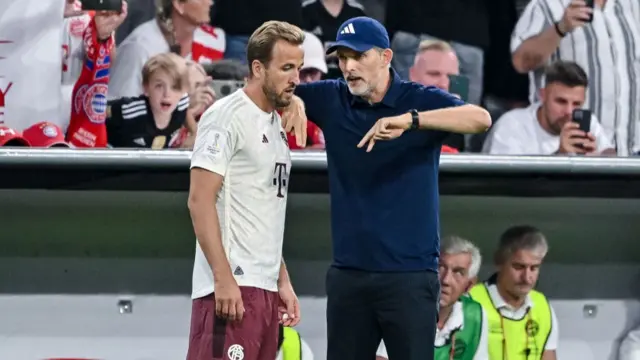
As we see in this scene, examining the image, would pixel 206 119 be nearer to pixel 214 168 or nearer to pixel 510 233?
pixel 214 168

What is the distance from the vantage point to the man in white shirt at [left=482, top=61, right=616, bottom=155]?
569 centimetres

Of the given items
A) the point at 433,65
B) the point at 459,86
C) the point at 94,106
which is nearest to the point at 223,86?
the point at 94,106

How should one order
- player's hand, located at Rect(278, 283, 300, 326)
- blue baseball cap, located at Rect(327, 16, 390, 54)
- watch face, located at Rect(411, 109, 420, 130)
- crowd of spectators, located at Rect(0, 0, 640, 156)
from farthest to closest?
1. crowd of spectators, located at Rect(0, 0, 640, 156)
2. player's hand, located at Rect(278, 283, 300, 326)
3. blue baseball cap, located at Rect(327, 16, 390, 54)
4. watch face, located at Rect(411, 109, 420, 130)

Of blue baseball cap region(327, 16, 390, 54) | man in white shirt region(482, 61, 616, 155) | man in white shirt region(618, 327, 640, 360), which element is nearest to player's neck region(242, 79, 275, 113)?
blue baseball cap region(327, 16, 390, 54)

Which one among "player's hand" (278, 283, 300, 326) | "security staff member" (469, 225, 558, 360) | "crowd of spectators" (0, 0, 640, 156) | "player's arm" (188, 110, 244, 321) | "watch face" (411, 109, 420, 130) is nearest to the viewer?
"player's arm" (188, 110, 244, 321)

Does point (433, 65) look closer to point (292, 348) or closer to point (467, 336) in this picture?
point (467, 336)

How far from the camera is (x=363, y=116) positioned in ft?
13.9

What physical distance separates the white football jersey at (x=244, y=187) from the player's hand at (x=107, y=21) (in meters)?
1.56

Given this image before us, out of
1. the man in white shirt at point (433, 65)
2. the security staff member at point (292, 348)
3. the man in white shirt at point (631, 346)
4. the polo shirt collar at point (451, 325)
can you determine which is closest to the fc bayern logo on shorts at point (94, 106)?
the security staff member at point (292, 348)

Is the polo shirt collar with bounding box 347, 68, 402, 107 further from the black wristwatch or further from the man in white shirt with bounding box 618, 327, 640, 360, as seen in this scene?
the man in white shirt with bounding box 618, 327, 640, 360

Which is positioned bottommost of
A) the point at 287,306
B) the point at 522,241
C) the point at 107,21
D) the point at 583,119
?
the point at 287,306

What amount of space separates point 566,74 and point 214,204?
2.50 meters

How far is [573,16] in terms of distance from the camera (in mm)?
5887

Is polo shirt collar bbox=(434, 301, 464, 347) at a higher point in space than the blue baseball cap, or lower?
lower
